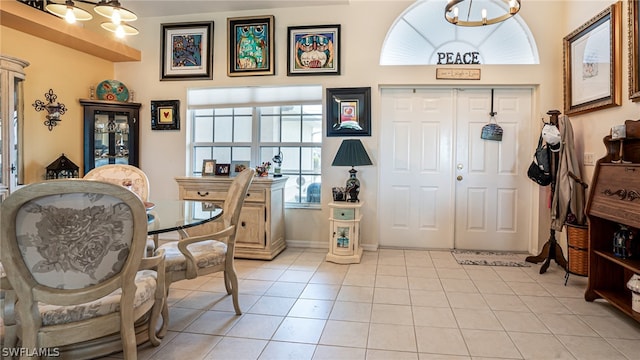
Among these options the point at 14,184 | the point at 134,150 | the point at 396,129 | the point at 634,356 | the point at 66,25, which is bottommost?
the point at 634,356

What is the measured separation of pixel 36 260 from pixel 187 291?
1590 millimetres

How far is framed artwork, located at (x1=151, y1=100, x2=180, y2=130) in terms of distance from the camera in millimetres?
4379

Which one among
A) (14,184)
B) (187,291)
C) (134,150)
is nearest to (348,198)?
(187,291)

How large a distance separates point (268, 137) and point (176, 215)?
2250mm

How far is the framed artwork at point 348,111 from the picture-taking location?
399cm

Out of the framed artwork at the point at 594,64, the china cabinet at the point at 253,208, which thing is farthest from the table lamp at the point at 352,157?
the framed artwork at the point at 594,64

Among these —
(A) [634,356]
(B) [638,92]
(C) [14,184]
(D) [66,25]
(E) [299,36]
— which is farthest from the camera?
(E) [299,36]

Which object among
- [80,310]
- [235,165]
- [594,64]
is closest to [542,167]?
[594,64]

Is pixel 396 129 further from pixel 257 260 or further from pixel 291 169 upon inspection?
pixel 257 260

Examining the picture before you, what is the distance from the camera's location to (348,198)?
12.4 ft

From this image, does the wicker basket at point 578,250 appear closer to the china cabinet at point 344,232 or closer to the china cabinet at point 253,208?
the china cabinet at point 344,232

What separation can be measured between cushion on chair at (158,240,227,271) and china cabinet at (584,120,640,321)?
9.11ft

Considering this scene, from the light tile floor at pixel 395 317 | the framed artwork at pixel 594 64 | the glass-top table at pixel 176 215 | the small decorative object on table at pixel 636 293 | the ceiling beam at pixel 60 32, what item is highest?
the ceiling beam at pixel 60 32

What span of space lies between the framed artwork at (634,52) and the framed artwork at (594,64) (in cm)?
17
